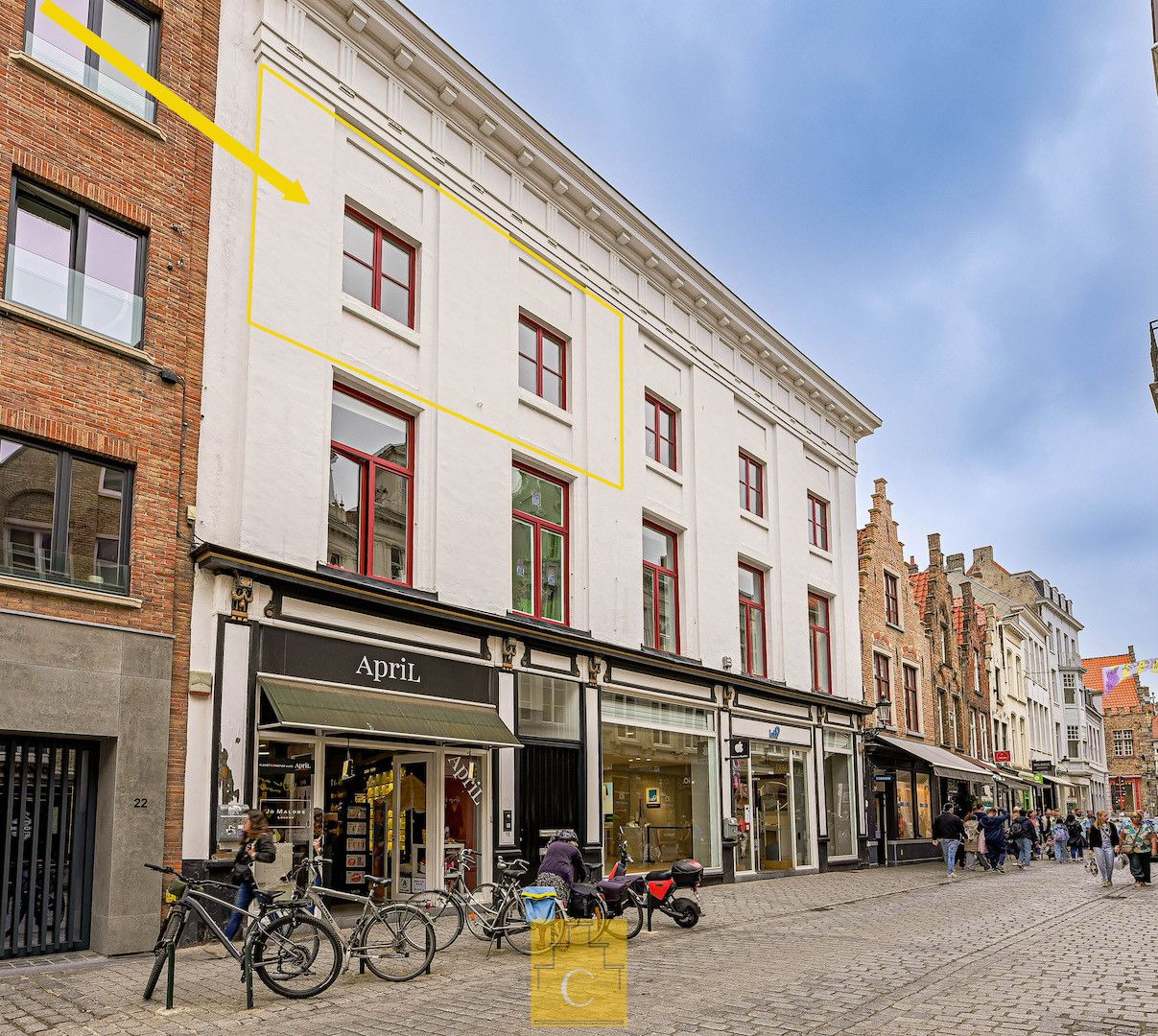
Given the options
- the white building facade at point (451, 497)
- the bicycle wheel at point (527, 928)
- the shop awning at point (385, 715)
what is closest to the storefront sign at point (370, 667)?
the white building facade at point (451, 497)

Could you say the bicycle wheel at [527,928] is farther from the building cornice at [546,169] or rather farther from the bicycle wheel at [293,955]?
the building cornice at [546,169]

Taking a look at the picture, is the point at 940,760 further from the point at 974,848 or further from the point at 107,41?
the point at 107,41

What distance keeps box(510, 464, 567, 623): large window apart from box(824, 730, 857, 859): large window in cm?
1128

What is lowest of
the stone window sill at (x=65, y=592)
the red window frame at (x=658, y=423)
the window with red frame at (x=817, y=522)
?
the stone window sill at (x=65, y=592)

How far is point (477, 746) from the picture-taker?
1628cm

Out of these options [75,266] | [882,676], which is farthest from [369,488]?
[882,676]

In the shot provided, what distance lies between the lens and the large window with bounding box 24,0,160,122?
12.9 meters

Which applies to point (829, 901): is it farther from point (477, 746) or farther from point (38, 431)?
point (38, 431)

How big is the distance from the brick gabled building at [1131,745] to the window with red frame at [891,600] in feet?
192

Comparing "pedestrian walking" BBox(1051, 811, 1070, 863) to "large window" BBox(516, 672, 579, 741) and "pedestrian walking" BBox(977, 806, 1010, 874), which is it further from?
"large window" BBox(516, 672, 579, 741)

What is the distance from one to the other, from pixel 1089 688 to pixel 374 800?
7313 cm

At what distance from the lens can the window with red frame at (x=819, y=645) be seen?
28.4m

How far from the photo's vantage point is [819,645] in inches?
1137

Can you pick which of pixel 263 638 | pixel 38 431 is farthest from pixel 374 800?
pixel 38 431
